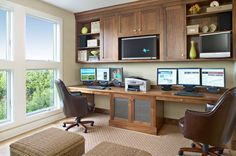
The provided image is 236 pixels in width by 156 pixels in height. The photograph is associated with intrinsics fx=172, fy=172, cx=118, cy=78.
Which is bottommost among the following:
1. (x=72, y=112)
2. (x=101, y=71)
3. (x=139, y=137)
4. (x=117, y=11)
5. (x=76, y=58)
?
(x=139, y=137)

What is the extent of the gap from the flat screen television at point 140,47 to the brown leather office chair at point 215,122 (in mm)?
1676

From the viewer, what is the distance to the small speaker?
2822 mm

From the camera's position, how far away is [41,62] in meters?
3.48

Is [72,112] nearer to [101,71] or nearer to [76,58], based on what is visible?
[101,71]

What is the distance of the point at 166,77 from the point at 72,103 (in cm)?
182

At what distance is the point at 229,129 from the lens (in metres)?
1.95

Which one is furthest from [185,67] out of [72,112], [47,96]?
[47,96]

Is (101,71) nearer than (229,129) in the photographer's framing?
No

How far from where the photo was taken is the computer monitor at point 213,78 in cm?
280

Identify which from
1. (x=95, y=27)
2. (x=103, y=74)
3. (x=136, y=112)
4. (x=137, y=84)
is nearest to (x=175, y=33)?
(x=137, y=84)

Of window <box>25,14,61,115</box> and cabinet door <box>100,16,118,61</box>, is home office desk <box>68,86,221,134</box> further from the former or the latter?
window <box>25,14,61,115</box>

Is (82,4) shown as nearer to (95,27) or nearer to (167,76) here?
(95,27)

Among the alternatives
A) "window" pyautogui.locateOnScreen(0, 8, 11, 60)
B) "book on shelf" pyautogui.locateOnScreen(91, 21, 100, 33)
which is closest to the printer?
"book on shelf" pyautogui.locateOnScreen(91, 21, 100, 33)

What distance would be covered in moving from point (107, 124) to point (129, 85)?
0.95m
